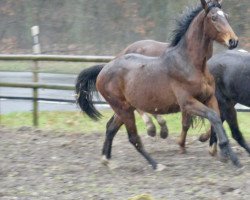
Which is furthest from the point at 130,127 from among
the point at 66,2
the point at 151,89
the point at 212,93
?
the point at 66,2

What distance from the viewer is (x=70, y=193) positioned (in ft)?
24.5

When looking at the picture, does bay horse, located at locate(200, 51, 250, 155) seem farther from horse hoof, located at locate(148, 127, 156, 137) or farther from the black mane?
horse hoof, located at locate(148, 127, 156, 137)

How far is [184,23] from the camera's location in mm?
8734

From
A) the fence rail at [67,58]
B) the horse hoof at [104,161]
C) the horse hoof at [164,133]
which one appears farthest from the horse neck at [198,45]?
the fence rail at [67,58]

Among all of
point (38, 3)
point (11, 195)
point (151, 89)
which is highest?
point (151, 89)

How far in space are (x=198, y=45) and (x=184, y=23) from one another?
0.40m

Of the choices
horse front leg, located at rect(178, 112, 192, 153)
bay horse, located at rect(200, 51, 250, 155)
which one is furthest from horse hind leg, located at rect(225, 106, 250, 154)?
horse front leg, located at rect(178, 112, 192, 153)

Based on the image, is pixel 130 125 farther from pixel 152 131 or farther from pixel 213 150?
pixel 213 150

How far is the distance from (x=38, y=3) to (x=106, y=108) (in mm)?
15381

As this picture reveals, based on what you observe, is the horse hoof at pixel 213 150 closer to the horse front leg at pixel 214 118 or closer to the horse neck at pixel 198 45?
the horse front leg at pixel 214 118

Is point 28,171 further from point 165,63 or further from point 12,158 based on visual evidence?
point 165,63

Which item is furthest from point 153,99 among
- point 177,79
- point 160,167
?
point 160,167

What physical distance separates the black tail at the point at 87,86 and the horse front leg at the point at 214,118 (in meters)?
2.06

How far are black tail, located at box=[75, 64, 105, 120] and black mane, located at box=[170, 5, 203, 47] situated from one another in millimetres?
1571
